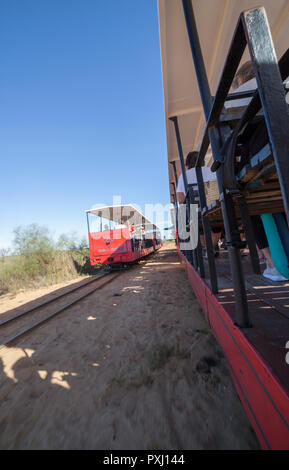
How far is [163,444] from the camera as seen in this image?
3.80ft

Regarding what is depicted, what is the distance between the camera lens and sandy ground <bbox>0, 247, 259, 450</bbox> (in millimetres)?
1219

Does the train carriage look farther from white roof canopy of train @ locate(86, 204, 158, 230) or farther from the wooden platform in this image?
white roof canopy of train @ locate(86, 204, 158, 230)

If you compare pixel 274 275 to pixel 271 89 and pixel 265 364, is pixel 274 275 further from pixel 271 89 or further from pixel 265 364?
pixel 271 89

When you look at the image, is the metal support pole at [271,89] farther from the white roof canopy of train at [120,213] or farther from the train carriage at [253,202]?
the white roof canopy of train at [120,213]

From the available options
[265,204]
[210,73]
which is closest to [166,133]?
[210,73]

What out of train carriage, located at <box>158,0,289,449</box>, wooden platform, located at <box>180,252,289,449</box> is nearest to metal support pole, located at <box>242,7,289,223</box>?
train carriage, located at <box>158,0,289,449</box>

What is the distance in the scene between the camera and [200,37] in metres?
3.46

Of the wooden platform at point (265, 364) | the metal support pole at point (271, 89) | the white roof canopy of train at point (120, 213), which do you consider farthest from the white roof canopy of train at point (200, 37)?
the white roof canopy of train at point (120, 213)

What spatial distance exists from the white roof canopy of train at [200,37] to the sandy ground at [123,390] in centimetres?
480

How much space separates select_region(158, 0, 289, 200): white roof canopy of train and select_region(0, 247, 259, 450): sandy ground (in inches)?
189

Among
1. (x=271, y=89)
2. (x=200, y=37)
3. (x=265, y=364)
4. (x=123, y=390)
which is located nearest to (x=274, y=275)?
(x=265, y=364)

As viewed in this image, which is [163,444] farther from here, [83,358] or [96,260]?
[96,260]

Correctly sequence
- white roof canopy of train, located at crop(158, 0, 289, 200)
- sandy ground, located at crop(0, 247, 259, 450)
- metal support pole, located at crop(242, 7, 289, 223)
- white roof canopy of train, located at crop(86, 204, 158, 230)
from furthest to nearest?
white roof canopy of train, located at crop(86, 204, 158, 230) → white roof canopy of train, located at crop(158, 0, 289, 200) → sandy ground, located at crop(0, 247, 259, 450) → metal support pole, located at crop(242, 7, 289, 223)
